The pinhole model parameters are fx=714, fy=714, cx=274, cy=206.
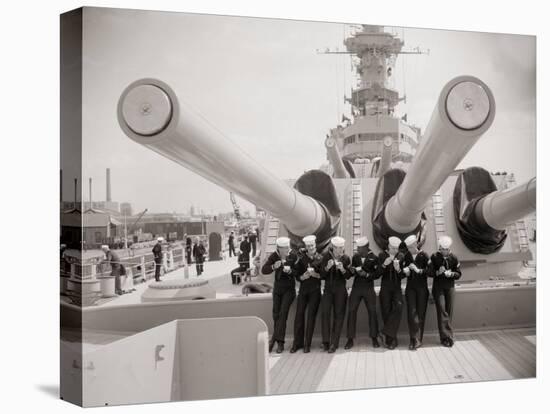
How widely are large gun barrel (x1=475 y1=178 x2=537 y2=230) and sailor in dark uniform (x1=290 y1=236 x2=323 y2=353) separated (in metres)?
1.45

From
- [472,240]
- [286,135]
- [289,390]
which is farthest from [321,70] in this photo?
[289,390]

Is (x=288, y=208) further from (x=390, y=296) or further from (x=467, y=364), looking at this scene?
(x=467, y=364)

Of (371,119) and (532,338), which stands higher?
(371,119)

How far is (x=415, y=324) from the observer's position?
568cm

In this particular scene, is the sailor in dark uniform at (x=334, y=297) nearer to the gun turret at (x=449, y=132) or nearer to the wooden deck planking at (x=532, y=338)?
the gun turret at (x=449, y=132)

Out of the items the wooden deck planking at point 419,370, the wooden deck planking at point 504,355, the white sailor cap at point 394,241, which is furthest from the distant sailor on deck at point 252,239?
the wooden deck planking at point 504,355

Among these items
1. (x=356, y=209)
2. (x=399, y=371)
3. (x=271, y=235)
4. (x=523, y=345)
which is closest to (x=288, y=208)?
(x=271, y=235)

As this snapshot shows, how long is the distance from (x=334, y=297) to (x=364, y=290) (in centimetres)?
25

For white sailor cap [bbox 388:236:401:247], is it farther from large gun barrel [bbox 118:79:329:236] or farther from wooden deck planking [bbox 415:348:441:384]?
large gun barrel [bbox 118:79:329:236]

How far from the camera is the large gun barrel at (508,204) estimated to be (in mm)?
5637

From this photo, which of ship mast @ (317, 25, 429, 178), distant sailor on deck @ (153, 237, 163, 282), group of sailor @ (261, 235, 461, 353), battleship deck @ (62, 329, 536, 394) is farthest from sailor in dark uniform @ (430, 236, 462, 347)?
distant sailor on deck @ (153, 237, 163, 282)

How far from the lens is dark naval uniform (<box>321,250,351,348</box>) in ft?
18.1

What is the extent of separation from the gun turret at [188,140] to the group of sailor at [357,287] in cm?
72

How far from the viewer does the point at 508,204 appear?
562cm
